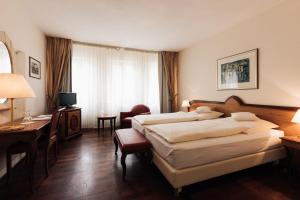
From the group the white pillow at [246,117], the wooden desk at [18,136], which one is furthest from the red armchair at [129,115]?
the wooden desk at [18,136]

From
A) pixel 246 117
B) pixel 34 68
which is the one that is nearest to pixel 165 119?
pixel 246 117

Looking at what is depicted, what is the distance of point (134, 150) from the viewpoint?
88.1 inches

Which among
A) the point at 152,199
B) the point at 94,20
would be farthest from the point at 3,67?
the point at 152,199

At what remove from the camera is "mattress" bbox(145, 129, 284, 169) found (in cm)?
182

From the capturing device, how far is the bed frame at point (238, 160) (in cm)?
180

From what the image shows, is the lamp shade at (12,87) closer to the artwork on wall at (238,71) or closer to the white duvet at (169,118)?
the white duvet at (169,118)

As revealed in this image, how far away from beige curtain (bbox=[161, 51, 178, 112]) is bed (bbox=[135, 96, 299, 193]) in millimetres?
3251

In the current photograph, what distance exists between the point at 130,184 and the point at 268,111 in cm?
259

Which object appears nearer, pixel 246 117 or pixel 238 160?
pixel 238 160

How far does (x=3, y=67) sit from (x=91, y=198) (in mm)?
2178

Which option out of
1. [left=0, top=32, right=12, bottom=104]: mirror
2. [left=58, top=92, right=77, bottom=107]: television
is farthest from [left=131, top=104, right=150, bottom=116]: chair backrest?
[left=0, top=32, right=12, bottom=104]: mirror

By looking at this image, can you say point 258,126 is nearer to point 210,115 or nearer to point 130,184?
point 210,115

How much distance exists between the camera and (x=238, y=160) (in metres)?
2.09

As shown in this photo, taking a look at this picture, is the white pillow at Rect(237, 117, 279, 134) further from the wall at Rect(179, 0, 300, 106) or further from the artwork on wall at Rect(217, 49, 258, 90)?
the artwork on wall at Rect(217, 49, 258, 90)
